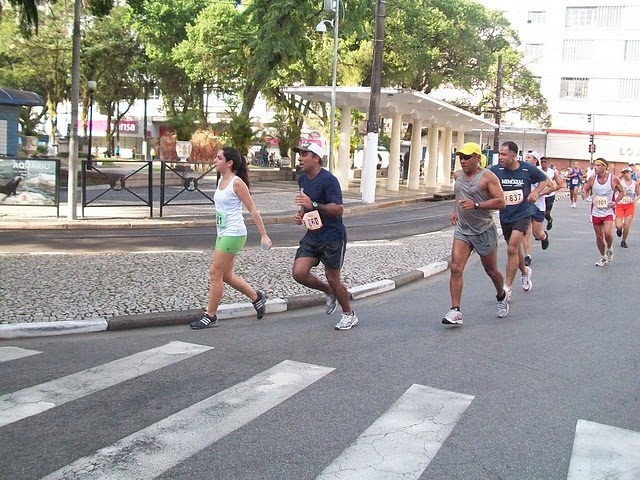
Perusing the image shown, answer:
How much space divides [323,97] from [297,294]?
938 inches

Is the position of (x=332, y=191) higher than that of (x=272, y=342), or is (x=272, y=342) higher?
(x=332, y=191)

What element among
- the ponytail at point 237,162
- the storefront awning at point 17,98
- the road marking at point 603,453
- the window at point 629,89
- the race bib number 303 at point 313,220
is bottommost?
the road marking at point 603,453

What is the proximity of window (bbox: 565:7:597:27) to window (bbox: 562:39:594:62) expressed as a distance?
150 cm

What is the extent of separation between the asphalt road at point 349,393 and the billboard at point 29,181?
32.0 ft

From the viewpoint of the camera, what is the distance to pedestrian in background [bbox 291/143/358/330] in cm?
694

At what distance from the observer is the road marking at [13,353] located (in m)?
6.02

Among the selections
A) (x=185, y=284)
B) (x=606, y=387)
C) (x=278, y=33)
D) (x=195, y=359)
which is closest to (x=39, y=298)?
(x=185, y=284)

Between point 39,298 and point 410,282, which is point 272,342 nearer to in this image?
point 39,298

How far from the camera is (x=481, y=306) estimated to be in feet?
29.0

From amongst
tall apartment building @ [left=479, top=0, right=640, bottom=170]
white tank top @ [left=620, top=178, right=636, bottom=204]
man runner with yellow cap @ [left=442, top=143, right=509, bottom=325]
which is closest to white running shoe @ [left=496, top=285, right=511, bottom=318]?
man runner with yellow cap @ [left=442, top=143, right=509, bottom=325]

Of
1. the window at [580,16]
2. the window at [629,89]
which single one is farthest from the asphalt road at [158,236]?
the window at [580,16]

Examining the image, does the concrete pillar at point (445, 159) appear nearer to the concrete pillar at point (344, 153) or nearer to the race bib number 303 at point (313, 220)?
the concrete pillar at point (344, 153)

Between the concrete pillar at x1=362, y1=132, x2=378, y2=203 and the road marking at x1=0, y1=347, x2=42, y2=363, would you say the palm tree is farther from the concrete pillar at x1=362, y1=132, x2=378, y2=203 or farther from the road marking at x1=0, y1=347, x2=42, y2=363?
the concrete pillar at x1=362, y1=132, x2=378, y2=203

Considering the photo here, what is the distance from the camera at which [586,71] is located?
207 feet
